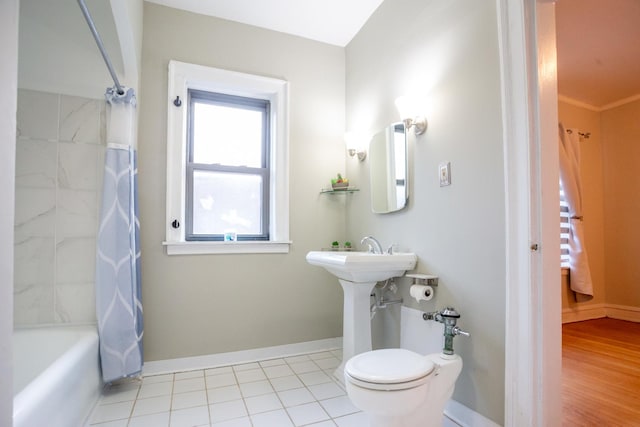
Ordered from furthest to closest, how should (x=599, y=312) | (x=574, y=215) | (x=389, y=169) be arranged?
1. (x=599, y=312)
2. (x=574, y=215)
3. (x=389, y=169)

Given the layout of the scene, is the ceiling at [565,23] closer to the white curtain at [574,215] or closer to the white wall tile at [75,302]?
the white curtain at [574,215]

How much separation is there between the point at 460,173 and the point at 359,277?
808 mm

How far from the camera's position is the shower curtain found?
1935 millimetres

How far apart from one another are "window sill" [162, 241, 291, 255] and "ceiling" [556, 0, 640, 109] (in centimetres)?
258

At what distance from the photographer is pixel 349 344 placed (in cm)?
210

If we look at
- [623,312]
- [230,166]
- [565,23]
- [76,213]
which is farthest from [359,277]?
[623,312]

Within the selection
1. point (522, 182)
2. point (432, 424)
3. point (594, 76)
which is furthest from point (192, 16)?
point (594, 76)

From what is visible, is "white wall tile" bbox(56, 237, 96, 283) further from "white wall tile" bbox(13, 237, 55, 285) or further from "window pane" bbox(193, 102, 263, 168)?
"window pane" bbox(193, 102, 263, 168)

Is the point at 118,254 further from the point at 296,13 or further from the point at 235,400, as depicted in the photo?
the point at 296,13

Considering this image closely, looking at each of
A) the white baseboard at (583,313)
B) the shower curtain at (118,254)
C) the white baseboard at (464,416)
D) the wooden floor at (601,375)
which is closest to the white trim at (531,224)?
the white baseboard at (464,416)

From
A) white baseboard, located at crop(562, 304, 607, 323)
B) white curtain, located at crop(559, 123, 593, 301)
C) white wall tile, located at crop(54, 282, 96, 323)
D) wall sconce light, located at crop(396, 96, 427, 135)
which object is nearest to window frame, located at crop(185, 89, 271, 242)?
white wall tile, located at crop(54, 282, 96, 323)

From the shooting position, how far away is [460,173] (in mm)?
1672

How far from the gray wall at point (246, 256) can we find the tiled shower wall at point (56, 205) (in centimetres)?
32

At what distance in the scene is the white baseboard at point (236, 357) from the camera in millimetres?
2303
